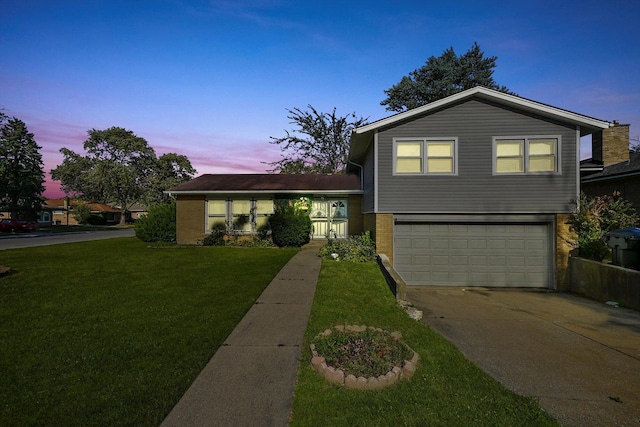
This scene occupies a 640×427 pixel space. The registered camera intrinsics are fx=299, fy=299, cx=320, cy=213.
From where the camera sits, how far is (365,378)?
3660mm

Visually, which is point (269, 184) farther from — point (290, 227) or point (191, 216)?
point (191, 216)

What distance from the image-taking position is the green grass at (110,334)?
321 cm

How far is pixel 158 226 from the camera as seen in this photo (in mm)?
17453

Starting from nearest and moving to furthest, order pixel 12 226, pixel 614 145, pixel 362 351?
pixel 362 351 < pixel 614 145 < pixel 12 226

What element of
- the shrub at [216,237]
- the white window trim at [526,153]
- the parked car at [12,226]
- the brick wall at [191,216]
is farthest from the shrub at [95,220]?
the white window trim at [526,153]

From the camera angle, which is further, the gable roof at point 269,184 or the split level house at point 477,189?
the gable roof at point 269,184

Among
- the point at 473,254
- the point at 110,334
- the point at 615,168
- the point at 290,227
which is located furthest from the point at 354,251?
the point at 615,168

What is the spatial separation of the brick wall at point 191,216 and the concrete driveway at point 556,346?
12.4 metres

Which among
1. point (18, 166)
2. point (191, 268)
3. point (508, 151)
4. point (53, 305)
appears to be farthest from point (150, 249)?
point (18, 166)

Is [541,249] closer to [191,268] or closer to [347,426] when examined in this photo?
[347,426]

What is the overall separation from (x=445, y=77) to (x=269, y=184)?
28.4 m

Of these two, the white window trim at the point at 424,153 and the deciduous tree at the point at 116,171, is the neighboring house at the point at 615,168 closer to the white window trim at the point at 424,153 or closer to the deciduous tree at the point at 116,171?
the white window trim at the point at 424,153

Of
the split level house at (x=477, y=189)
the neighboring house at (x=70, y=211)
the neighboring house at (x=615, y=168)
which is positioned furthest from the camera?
the neighboring house at (x=70, y=211)

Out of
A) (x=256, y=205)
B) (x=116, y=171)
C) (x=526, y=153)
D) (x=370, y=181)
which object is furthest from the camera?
(x=116, y=171)
